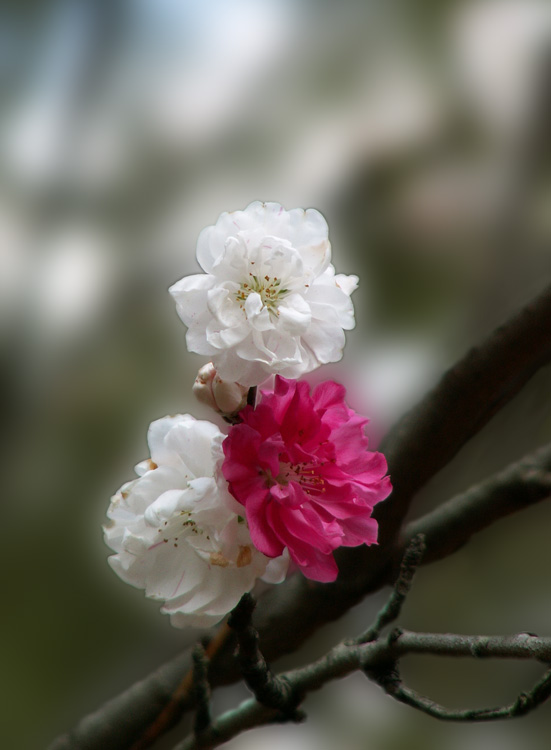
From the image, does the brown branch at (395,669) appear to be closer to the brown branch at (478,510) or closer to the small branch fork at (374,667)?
the small branch fork at (374,667)

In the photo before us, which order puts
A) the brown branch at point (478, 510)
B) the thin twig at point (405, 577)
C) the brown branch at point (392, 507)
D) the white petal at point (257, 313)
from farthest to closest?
the brown branch at point (478, 510) → the brown branch at point (392, 507) → the thin twig at point (405, 577) → the white petal at point (257, 313)

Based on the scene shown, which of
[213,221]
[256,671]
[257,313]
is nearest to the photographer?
[257,313]

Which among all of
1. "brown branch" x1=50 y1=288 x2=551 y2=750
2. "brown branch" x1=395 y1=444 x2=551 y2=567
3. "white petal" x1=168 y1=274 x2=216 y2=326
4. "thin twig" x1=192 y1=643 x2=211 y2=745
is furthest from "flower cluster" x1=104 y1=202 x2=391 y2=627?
"brown branch" x1=395 y1=444 x2=551 y2=567

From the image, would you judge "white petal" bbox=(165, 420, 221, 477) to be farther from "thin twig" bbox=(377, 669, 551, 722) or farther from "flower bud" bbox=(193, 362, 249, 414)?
"thin twig" bbox=(377, 669, 551, 722)

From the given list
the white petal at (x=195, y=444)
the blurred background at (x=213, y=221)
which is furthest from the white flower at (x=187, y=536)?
the blurred background at (x=213, y=221)

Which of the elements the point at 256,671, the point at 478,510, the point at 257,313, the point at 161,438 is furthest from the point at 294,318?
the point at 478,510

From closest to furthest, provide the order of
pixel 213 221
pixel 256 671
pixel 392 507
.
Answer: pixel 256 671, pixel 392 507, pixel 213 221

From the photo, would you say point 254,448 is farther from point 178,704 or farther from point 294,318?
point 178,704

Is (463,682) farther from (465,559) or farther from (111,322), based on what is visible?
(111,322)
